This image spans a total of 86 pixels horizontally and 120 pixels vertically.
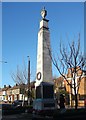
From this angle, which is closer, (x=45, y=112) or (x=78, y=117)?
(x=78, y=117)

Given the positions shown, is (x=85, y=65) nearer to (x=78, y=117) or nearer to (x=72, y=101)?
(x=78, y=117)

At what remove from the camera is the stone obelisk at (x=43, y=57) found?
2473 centimetres

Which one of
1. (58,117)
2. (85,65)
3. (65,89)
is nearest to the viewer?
(58,117)

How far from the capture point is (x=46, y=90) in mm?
24484

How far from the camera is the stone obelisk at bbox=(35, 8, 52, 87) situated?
81.1ft

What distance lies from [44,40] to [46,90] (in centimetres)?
457

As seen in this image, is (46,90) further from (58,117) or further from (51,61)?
(58,117)

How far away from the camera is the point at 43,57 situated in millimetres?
24969

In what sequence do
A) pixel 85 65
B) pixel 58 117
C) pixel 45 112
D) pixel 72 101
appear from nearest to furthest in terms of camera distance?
pixel 58 117 < pixel 45 112 < pixel 85 65 < pixel 72 101

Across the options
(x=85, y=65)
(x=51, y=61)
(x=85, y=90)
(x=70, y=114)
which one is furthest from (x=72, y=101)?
(x=70, y=114)

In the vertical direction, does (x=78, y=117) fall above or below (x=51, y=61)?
below

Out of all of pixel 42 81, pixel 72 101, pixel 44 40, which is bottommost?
pixel 72 101

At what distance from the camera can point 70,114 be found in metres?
17.6

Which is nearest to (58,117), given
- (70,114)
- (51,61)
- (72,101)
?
(70,114)
